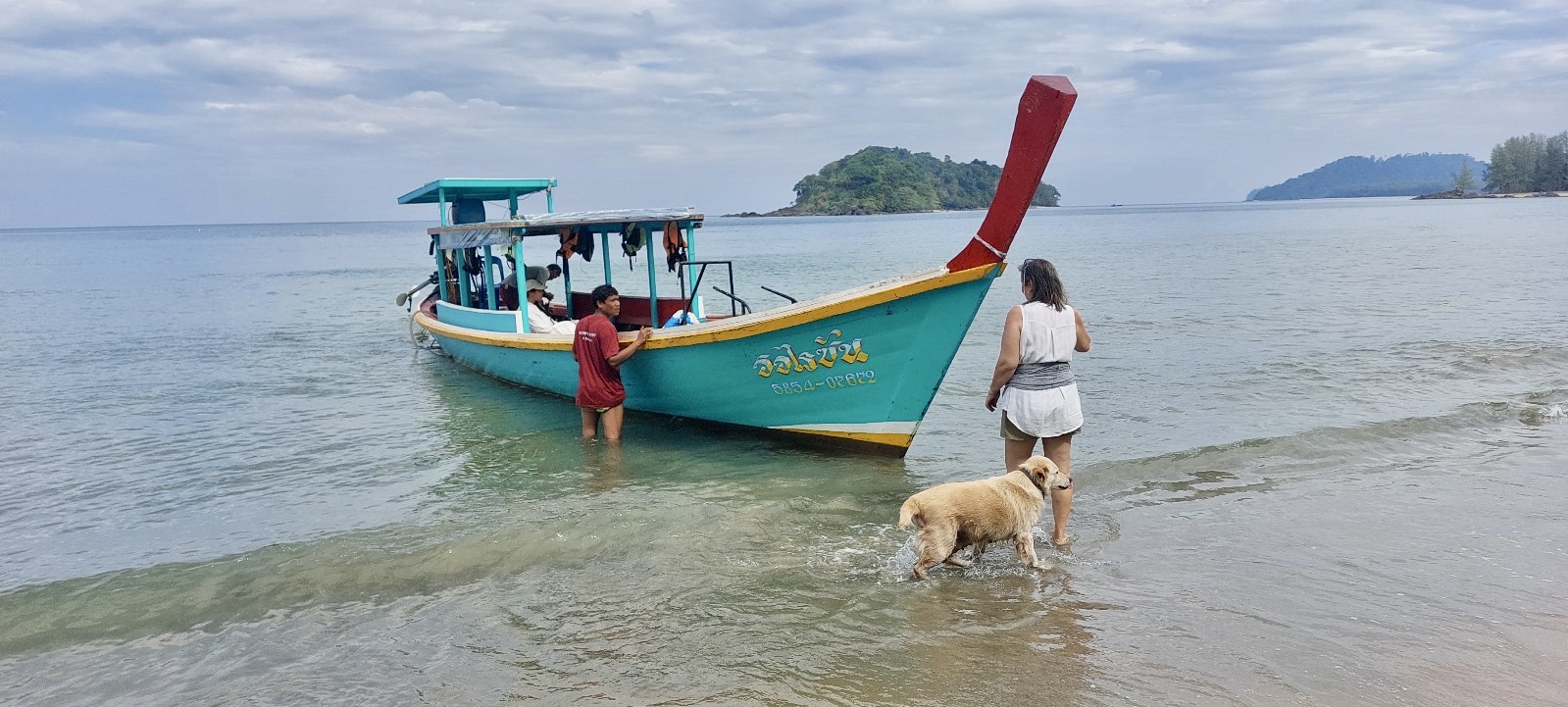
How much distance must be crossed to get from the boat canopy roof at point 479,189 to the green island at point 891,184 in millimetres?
136887

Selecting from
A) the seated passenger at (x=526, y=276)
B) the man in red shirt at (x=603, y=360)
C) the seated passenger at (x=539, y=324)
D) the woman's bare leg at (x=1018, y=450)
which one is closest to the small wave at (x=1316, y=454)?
the woman's bare leg at (x=1018, y=450)

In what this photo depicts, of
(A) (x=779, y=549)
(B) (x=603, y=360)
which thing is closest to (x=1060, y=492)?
(A) (x=779, y=549)

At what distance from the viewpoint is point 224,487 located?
8.40 meters

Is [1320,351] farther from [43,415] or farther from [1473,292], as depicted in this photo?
[43,415]

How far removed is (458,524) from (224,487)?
9.17 feet

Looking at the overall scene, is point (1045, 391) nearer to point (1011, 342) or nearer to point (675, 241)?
point (1011, 342)

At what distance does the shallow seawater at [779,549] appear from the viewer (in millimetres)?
4395

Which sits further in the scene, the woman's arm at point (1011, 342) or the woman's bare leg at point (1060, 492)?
the woman's bare leg at point (1060, 492)

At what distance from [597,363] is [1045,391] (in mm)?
4556

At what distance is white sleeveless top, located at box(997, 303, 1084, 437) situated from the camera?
5352 mm

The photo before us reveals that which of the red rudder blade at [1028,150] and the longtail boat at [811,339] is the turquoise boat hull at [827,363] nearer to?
the longtail boat at [811,339]

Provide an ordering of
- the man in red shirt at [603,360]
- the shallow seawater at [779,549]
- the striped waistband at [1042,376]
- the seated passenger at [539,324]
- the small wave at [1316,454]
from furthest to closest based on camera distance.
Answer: the seated passenger at [539,324], the man in red shirt at [603,360], the small wave at [1316,454], the striped waistband at [1042,376], the shallow seawater at [779,549]

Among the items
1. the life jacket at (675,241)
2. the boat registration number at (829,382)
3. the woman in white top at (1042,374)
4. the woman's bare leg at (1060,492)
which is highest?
the life jacket at (675,241)

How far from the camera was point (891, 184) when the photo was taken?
5960 inches
